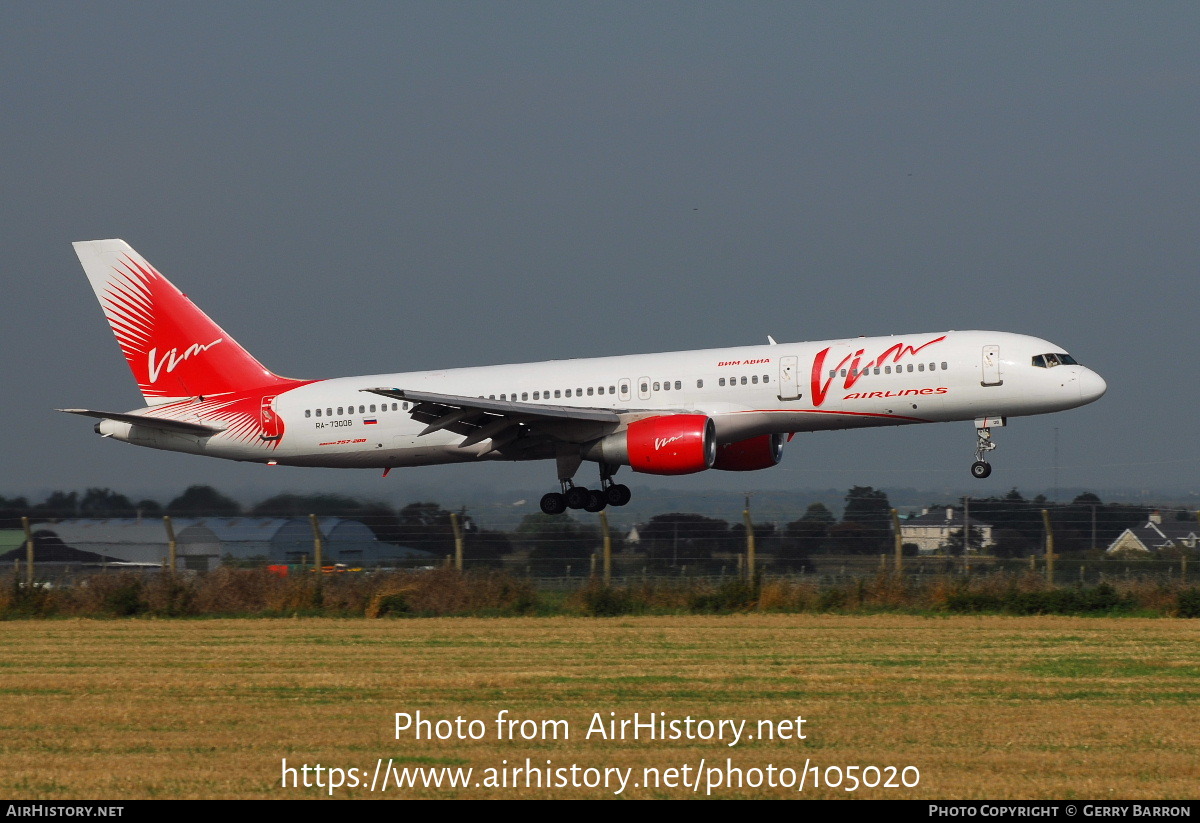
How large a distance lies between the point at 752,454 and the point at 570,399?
463cm

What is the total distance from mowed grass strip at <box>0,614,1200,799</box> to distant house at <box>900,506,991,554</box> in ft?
12.7

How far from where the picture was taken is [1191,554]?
95.2 feet

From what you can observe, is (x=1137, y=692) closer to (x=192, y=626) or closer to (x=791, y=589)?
(x=791, y=589)

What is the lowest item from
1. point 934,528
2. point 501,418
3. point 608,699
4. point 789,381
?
point 608,699

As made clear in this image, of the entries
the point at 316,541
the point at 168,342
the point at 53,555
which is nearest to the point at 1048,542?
the point at 316,541

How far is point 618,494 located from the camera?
104 ft

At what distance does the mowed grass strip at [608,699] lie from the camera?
38.4ft

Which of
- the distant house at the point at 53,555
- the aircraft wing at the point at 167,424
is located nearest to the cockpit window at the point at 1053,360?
the aircraft wing at the point at 167,424

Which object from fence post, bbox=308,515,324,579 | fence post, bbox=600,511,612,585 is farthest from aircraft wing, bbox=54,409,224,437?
fence post, bbox=600,511,612,585

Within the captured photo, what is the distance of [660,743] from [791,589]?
1470 centimetres

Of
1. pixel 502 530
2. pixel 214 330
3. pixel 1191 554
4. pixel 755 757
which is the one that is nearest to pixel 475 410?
pixel 502 530

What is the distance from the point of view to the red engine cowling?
104ft

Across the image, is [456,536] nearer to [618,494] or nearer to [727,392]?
[618,494]
